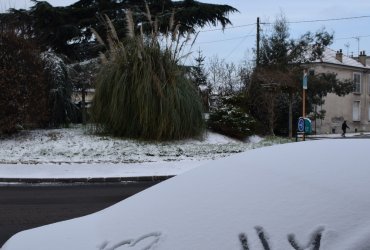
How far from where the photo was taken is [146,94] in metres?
18.1

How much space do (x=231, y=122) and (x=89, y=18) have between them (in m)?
13.1

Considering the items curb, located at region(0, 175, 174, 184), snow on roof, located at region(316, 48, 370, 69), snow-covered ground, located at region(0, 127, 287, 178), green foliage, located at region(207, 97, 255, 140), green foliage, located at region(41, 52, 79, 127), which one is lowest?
curb, located at region(0, 175, 174, 184)

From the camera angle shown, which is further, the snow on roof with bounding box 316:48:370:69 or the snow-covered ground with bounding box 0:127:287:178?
the snow on roof with bounding box 316:48:370:69

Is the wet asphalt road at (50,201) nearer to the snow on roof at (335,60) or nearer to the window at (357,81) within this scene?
the snow on roof at (335,60)

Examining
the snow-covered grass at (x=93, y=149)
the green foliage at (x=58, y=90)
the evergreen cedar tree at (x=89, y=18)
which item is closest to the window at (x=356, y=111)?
the evergreen cedar tree at (x=89, y=18)

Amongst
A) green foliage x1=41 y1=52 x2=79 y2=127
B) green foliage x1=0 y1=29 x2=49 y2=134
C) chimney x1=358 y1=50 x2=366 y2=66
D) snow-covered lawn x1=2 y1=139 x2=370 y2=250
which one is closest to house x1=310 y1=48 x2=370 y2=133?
chimney x1=358 y1=50 x2=366 y2=66

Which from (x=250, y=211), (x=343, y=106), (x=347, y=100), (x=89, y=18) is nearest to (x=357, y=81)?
(x=347, y=100)

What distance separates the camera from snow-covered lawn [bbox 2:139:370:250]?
2.22 m

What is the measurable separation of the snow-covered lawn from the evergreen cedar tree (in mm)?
25625

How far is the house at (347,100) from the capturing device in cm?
4831

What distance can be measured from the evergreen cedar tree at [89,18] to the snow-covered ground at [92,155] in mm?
11294

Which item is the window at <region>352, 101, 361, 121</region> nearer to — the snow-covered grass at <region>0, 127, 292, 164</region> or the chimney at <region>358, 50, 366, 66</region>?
the chimney at <region>358, 50, 366, 66</region>

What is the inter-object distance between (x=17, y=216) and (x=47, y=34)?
22.8 m

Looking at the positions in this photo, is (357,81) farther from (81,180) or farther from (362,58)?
(81,180)
